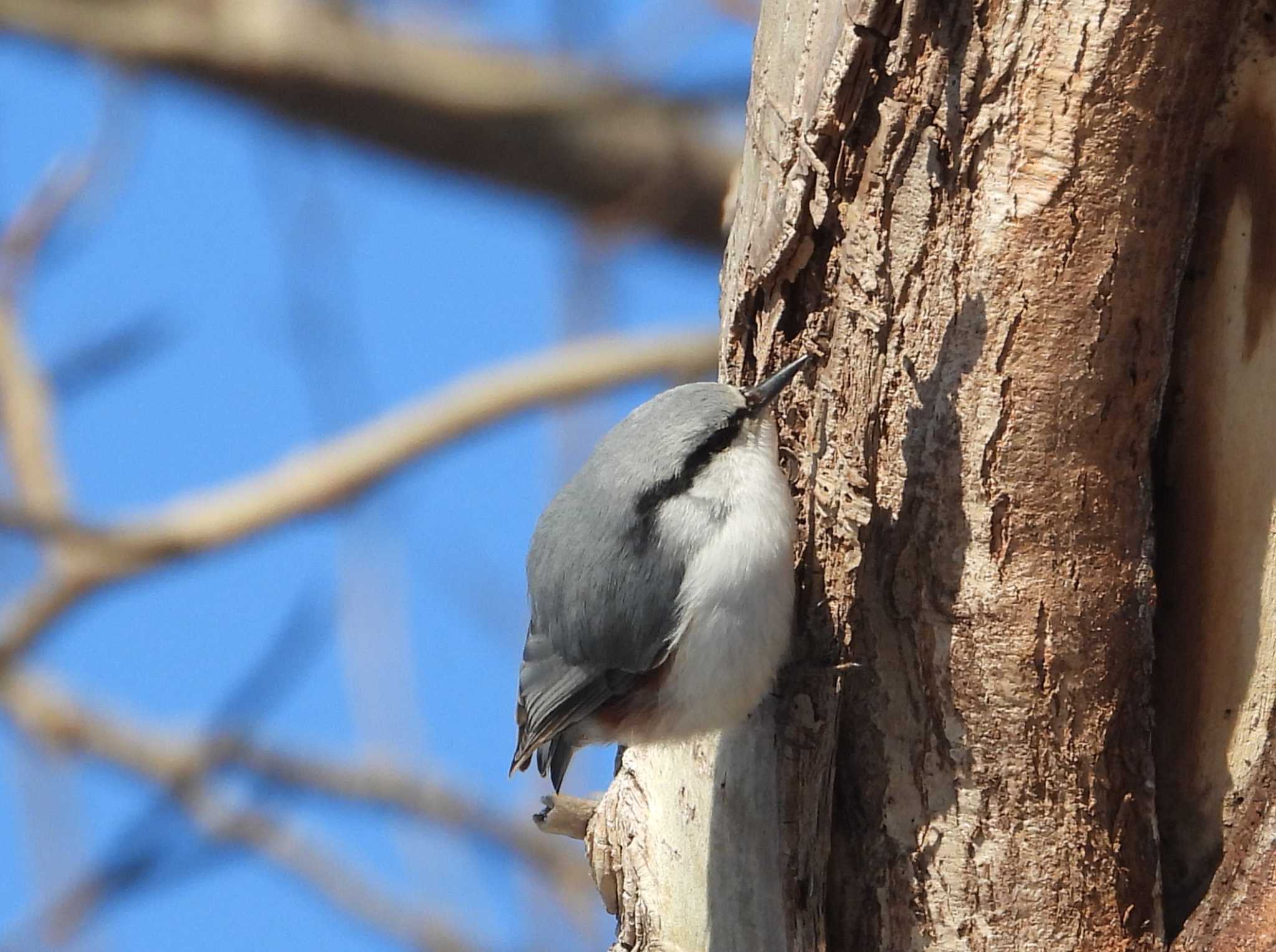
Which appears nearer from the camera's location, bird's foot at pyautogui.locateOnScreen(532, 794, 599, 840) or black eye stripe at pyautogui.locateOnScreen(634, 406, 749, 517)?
black eye stripe at pyautogui.locateOnScreen(634, 406, 749, 517)

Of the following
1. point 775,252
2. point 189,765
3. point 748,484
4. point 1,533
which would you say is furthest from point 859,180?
point 189,765

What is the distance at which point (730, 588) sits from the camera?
1.70m

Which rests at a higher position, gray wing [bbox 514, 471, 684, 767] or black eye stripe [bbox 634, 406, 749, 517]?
black eye stripe [bbox 634, 406, 749, 517]

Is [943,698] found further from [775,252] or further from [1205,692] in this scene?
[775,252]

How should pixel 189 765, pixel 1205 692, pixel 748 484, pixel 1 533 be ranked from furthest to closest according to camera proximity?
pixel 189 765 → pixel 1 533 → pixel 748 484 → pixel 1205 692

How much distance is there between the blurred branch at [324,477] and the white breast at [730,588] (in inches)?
67.3

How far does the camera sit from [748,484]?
174 cm

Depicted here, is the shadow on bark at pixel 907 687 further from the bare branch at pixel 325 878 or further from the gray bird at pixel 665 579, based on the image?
the bare branch at pixel 325 878

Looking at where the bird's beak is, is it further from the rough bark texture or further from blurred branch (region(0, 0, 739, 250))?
blurred branch (region(0, 0, 739, 250))

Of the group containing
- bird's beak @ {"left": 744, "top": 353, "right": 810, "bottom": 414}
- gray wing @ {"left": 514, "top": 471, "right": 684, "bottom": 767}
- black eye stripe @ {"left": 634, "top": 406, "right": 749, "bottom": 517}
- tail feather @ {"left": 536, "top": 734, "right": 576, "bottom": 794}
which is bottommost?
tail feather @ {"left": 536, "top": 734, "right": 576, "bottom": 794}

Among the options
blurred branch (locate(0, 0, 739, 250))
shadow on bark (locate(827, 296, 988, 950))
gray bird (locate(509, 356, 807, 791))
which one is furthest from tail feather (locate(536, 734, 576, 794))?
blurred branch (locate(0, 0, 739, 250))

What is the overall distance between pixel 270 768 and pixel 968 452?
262cm

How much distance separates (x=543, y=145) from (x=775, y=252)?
2.76m

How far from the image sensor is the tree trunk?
147cm
